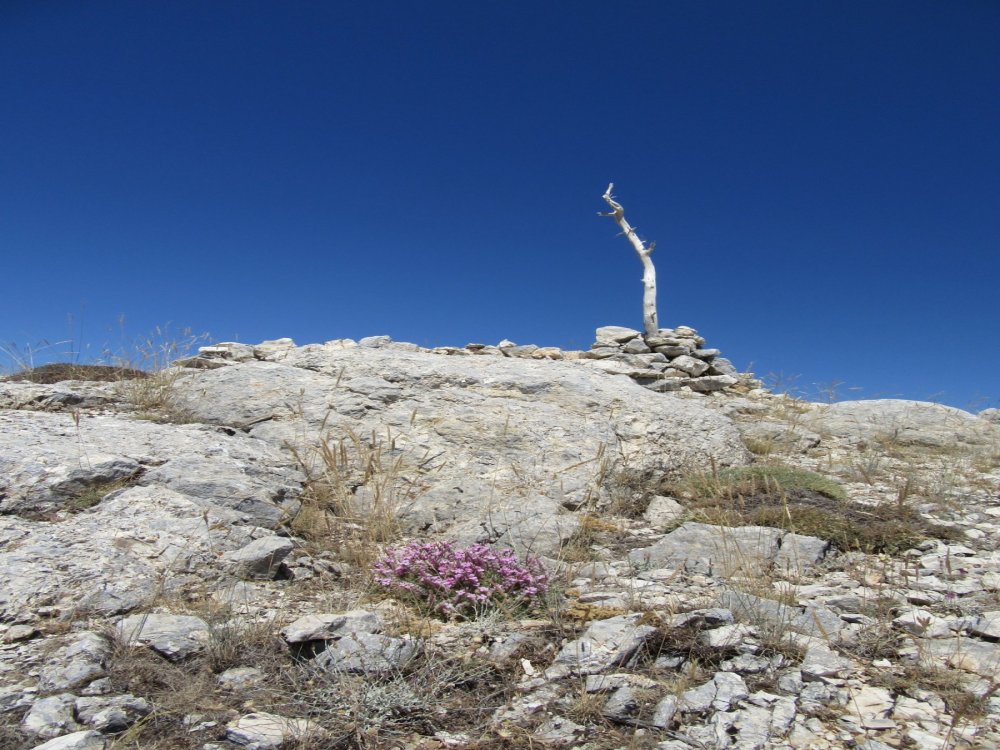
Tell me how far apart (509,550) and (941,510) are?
4.16 meters

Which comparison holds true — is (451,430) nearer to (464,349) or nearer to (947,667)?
(947,667)

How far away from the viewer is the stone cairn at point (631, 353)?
1120 centimetres

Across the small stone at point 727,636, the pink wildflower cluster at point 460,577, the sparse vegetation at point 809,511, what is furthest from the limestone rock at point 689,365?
the small stone at point 727,636

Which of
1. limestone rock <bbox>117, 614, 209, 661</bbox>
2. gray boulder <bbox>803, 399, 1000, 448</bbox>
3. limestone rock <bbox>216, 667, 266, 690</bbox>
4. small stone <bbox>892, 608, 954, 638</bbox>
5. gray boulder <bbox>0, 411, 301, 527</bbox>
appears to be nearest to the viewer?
limestone rock <bbox>216, 667, 266, 690</bbox>

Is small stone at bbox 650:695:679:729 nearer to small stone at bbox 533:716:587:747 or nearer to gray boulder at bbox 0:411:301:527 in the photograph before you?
small stone at bbox 533:716:587:747

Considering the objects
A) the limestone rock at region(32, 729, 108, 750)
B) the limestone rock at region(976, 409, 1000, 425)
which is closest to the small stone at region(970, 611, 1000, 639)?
the limestone rock at region(32, 729, 108, 750)

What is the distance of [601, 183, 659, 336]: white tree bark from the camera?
2011cm

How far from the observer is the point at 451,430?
20.4 feet

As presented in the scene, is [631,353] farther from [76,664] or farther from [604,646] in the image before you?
[76,664]

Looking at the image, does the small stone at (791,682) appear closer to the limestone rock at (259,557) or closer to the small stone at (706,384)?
the limestone rock at (259,557)

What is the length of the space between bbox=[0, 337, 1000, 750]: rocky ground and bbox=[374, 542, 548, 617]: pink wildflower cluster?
87 millimetres

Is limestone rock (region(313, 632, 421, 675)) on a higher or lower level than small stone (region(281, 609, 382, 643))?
lower

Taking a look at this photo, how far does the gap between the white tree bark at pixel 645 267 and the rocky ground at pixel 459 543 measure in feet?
42.9

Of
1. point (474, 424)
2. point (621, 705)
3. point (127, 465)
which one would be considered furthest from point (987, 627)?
point (127, 465)
